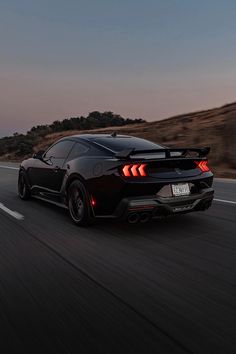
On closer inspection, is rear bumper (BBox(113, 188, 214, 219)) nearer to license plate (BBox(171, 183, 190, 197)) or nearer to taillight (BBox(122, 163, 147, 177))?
license plate (BBox(171, 183, 190, 197))

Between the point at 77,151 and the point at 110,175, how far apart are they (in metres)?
1.35

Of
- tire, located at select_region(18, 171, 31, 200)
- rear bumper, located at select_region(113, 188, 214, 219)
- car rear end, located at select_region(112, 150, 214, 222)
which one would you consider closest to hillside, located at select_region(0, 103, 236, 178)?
tire, located at select_region(18, 171, 31, 200)

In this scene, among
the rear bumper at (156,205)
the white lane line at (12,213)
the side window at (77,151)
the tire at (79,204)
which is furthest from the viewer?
the white lane line at (12,213)

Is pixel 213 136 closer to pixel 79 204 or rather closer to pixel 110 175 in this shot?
pixel 79 204

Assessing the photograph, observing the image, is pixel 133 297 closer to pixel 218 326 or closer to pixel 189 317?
pixel 189 317

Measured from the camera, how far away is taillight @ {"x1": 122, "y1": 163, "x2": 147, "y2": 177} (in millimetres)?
5539

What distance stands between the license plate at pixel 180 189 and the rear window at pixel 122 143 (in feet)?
2.98

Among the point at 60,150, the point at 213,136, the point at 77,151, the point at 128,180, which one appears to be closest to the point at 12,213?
the point at 60,150

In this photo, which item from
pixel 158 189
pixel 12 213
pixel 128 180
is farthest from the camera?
pixel 12 213

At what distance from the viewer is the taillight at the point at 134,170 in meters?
5.54

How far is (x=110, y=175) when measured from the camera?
564 centimetres

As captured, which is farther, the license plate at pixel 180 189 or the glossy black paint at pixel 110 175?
the license plate at pixel 180 189

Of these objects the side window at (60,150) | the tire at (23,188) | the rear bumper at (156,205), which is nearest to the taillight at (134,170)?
the rear bumper at (156,205)

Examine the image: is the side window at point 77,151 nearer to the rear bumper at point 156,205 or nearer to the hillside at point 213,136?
the rear bumper at point 156,205
